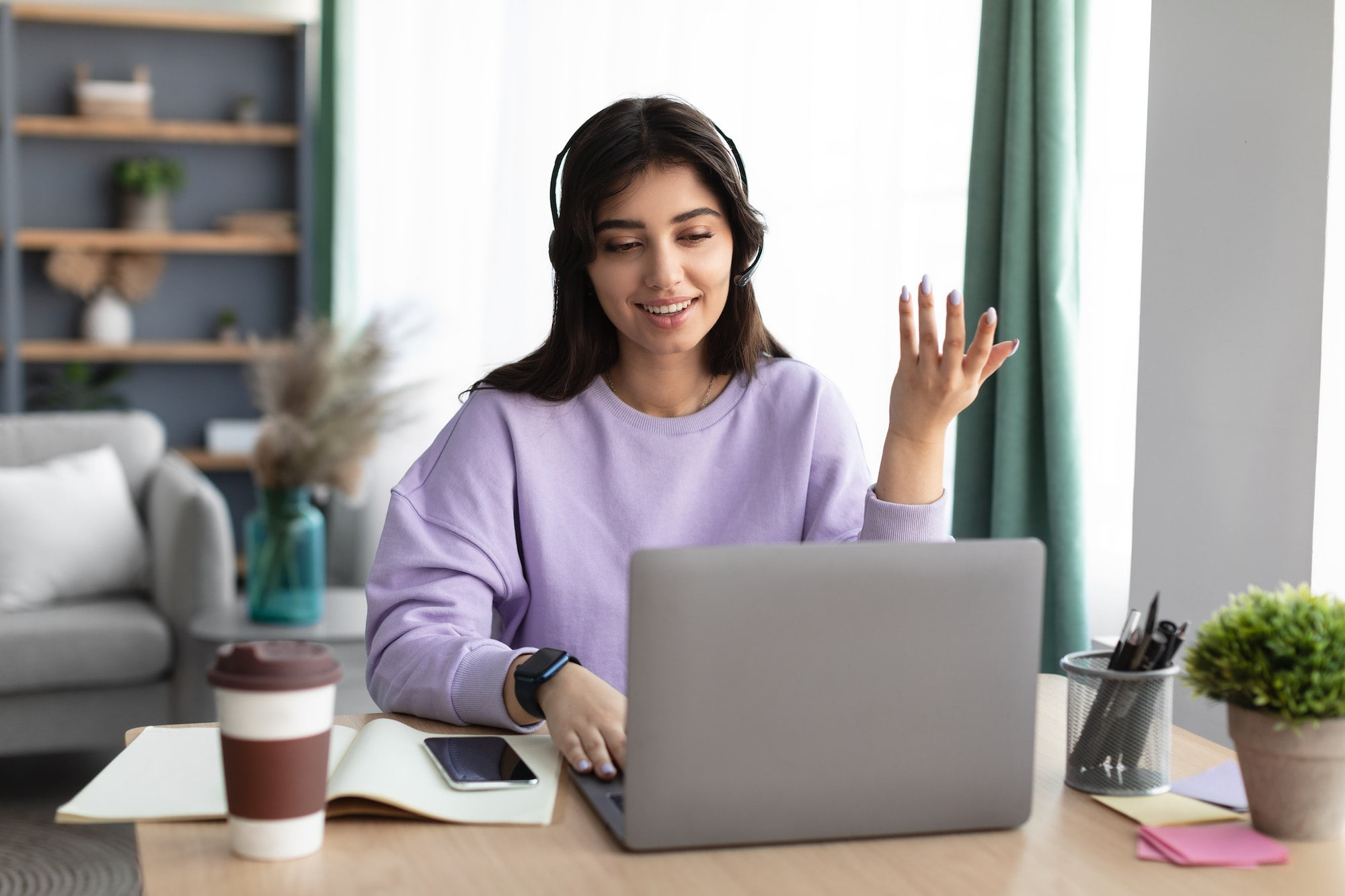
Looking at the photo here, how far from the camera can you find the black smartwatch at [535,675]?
104cm

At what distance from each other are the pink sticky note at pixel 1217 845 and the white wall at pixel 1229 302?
2.58 ft

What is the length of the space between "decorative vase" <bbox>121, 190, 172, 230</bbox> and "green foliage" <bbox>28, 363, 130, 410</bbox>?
524 mm

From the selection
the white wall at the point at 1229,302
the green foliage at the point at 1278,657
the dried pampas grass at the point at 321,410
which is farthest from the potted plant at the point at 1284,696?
the dried pampas grass at the point at 321,410

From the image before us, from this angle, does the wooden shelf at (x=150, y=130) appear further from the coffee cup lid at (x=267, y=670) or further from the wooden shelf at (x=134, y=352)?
the coffee cup lid at (x=267, y=670)

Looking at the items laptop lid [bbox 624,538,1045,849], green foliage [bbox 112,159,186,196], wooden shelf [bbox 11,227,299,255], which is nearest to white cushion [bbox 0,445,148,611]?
wooden shelf [bbox 11,227,299,255]

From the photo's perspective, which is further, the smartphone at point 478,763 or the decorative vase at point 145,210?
the decorative vase at point 145,210

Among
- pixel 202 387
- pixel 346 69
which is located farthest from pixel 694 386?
pixel 202 387

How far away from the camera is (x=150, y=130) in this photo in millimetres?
4438

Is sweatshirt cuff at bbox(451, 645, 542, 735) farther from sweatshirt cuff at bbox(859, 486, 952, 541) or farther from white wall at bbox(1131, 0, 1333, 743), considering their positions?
white wall at bbox(1131, 0, 1333, 743)

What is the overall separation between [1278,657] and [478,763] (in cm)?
56

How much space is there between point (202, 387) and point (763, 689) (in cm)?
443

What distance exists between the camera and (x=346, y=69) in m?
4.25

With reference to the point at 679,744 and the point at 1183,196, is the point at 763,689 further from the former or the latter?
the point at 1183,196

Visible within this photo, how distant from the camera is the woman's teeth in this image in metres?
1.39
